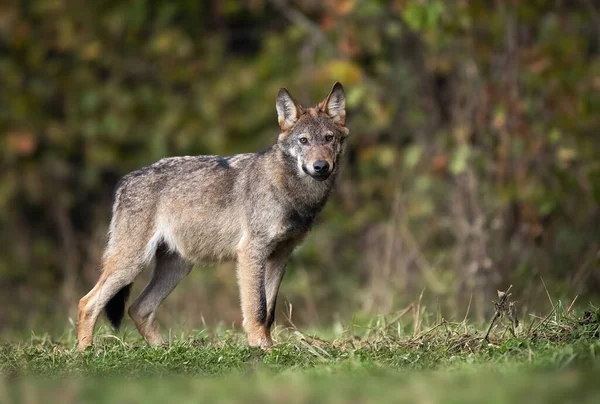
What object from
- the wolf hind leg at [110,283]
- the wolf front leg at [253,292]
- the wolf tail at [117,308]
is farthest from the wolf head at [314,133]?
the wolf tail at [117,308]

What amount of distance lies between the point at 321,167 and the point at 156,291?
203cm

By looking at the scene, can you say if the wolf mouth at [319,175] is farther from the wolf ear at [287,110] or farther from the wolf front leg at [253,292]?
the wolf front leg at [253,292]

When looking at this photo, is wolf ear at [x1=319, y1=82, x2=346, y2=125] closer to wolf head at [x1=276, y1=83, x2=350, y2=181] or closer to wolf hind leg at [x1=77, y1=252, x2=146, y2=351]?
wolf head at [x1=276, y1=83, x2=350, y2=181]

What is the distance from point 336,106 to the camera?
9047 millimetres

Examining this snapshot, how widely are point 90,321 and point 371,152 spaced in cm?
813

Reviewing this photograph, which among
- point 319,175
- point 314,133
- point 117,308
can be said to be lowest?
point 117,308

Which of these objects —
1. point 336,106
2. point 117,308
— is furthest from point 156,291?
point 336,106

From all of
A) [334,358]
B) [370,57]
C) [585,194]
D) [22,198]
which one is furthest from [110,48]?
[334,358]

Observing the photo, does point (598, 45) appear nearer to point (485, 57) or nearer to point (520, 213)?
point (485, 57)

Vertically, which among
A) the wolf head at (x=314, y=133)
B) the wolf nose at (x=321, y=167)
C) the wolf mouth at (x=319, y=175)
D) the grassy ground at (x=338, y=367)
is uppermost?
the wolf head at (x=314, y=133)

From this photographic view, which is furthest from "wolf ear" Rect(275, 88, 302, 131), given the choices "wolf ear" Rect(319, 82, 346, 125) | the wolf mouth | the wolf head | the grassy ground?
the grassy ground

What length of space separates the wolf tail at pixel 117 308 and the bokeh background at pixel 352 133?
205cm

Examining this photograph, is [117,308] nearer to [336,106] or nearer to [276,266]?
[276,266]

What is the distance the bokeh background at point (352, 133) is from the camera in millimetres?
12773
